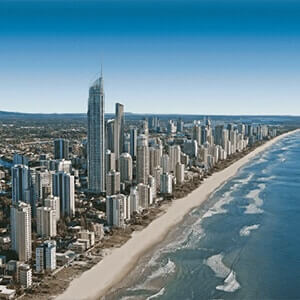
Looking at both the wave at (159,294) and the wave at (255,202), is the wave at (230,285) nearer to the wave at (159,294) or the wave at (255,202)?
the wave at (159,294)

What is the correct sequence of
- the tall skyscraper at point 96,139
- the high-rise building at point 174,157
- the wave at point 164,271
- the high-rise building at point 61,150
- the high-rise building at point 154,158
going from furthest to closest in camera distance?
1. the high-rise building at point 61,150
2. the high-rise building at point 174,157
3. the high-rise building at point 154,158
4. the tall skyscraper at point 96,139
5. the wave at point 164,271

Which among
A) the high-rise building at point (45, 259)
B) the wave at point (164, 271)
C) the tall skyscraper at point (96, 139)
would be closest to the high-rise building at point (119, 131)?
the tall skyscraper at point (96, 139)

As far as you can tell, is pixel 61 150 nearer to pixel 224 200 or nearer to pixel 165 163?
pixel 165 163

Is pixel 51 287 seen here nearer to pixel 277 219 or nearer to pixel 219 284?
pixel 219 284

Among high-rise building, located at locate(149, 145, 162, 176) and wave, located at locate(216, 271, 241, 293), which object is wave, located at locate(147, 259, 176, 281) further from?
high-rise building, located at locate(149, 145, 162, 176)

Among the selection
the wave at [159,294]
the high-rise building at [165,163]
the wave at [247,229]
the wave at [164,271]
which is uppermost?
the high-rise building at [165,163]

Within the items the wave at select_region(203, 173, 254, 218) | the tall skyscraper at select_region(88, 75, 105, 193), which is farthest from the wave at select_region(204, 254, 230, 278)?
the tall skyscraper at select_region(88, 75, 105, 193)

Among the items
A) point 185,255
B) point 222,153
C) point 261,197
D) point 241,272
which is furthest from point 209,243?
point 222,153

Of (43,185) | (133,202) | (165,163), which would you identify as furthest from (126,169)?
(133,202)
